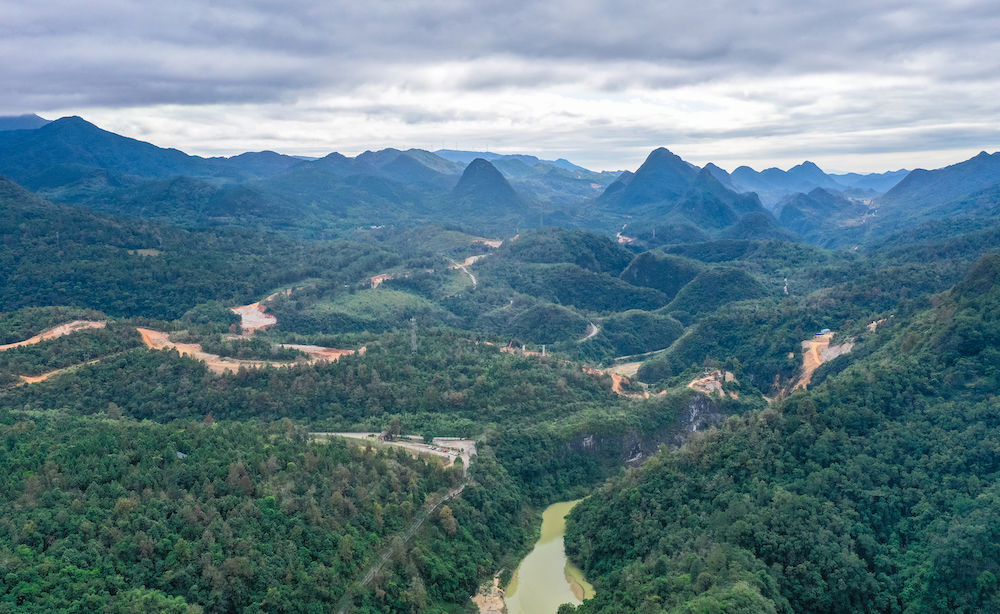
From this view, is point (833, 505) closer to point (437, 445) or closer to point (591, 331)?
point (437, 445)

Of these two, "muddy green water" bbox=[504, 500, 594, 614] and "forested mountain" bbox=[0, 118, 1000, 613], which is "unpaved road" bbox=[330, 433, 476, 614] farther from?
"muddy green water" bbox=[504, 500, 594, 614]

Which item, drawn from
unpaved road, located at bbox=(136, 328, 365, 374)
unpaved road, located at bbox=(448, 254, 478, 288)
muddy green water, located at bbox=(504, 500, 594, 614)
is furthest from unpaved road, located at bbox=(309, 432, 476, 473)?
unpaved road, located at bbox=(448, 254, 478, 288)

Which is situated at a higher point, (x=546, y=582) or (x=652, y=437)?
(x=652, y=437)

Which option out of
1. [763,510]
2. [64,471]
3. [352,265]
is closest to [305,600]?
[64,471]

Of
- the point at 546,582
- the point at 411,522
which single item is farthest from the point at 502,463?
the point at 411,522

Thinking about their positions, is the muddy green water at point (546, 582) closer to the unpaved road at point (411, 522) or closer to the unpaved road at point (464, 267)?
the unpaved road at point (411, 522)

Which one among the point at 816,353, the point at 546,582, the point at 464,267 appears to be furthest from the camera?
the point at 464,267

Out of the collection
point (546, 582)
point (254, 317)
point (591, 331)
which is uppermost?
point (254, 317)
